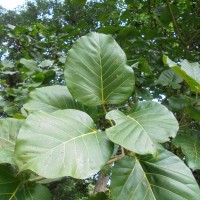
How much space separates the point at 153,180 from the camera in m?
0.73

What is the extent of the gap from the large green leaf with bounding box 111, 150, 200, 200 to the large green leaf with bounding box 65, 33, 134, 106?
22cm

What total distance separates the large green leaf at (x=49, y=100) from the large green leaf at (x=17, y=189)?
217 millimetres

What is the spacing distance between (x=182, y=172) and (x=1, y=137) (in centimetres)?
45

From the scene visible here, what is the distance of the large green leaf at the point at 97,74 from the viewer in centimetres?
89

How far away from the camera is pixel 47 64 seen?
80.2 inches

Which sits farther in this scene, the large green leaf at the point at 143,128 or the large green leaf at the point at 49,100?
the large green leaf at the point at 49,100

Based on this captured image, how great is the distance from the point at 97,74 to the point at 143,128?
26 cm

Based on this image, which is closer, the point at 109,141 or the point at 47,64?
the point at 109,141

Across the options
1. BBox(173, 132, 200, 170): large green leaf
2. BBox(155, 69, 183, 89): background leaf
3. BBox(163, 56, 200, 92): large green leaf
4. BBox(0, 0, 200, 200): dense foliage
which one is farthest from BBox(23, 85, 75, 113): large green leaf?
BBox(155, 69, 183, 89): background leaf

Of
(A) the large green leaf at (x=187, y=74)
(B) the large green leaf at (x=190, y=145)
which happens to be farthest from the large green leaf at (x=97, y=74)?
(B) the large green leaf at (x=190, y=145)

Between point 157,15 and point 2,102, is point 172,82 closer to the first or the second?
point 157,15

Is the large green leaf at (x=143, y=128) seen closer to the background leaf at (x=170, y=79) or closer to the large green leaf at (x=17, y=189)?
the large green leaf at (x=17, y=189)

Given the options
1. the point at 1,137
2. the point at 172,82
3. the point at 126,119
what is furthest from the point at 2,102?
the point at 126,119

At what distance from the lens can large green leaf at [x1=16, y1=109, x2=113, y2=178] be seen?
2.02ft
